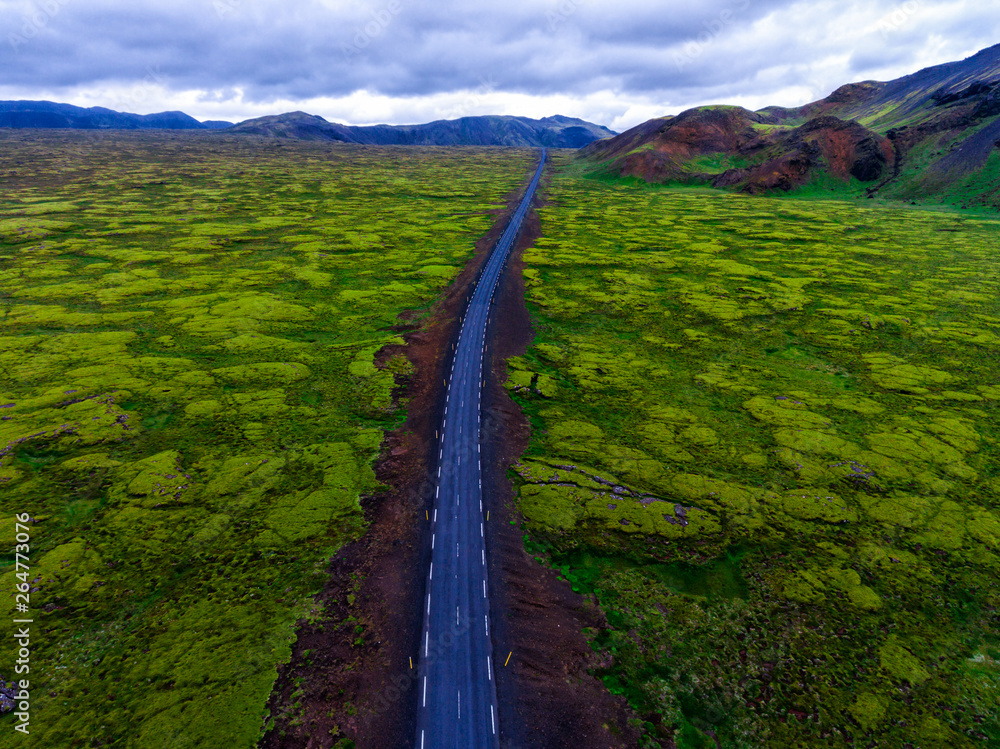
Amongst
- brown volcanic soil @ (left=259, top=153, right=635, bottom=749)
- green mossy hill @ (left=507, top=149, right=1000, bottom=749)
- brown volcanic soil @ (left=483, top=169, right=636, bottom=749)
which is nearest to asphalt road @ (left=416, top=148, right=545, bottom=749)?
brown volcanic soil @ (left=259, top=153, right=635, bottom=749)

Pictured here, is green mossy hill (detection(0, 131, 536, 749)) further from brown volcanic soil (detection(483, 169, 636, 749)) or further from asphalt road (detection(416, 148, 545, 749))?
brown volcanic soil (detection(483, 169, 636, 749))

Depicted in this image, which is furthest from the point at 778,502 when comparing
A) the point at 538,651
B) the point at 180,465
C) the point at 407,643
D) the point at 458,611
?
the point at 180,465

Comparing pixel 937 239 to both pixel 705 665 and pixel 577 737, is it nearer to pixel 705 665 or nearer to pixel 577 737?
pixel 705 665

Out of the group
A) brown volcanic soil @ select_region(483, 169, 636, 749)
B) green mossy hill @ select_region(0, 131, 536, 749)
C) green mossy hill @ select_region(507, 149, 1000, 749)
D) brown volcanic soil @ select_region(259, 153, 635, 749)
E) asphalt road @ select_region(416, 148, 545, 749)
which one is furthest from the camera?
green mossy hill @ select_region(507, 149, 1000, 749)

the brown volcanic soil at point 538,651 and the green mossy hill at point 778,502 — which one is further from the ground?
the green mossy hill at point 778,502

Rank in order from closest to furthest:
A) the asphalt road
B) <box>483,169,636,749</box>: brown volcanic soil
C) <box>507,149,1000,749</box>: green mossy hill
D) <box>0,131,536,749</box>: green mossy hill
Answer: <box>483,169,636,749</box>: brown volcanic soil
the asphalt road
<box>0,131,536,749</box>: green mossy hill
<box>507,149,1000,749</box>: green mossy hill

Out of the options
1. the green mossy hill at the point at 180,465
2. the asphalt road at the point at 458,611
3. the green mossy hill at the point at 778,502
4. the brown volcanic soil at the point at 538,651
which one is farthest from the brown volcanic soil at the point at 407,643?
the green mossy hill at the point at 778,502

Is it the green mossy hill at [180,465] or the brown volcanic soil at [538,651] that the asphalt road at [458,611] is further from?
the green mossy hill at [180,465]
